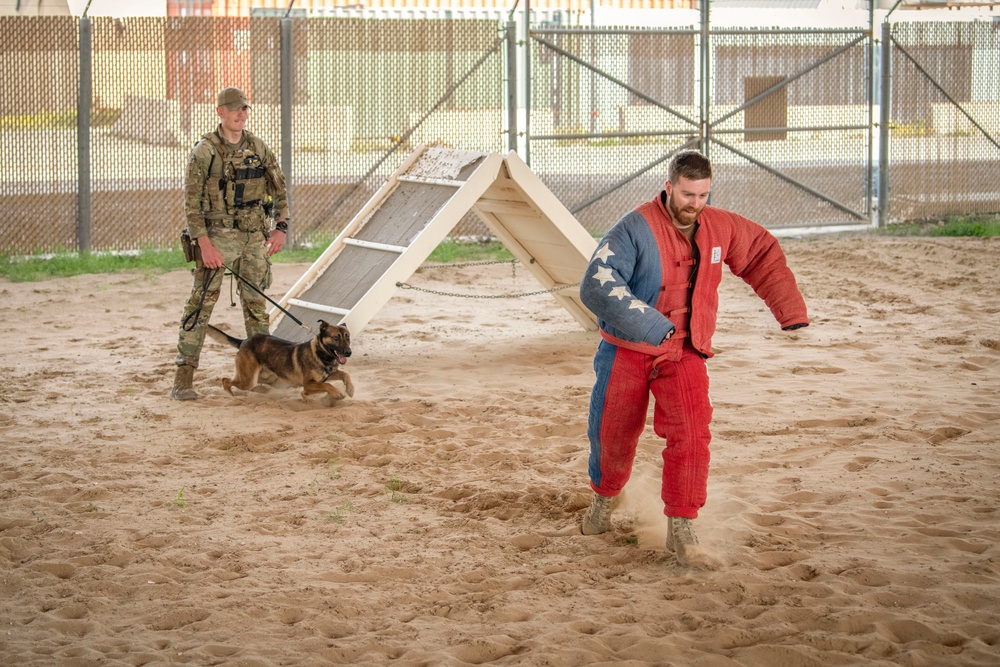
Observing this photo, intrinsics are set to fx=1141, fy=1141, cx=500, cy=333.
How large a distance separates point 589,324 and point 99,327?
439 cm

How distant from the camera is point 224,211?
26.0 feet

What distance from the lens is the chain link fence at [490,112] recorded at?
13.0 m

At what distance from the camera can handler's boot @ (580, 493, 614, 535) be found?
17.7 feet

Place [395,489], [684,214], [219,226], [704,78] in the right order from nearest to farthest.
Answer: [684,214] < [395,489] < [219,226] < [704,78]

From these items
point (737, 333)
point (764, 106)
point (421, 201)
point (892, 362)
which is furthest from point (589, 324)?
point (764, 106)

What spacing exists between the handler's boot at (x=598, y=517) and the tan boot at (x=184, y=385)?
363 centimetres

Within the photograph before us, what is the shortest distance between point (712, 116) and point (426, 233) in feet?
25.2

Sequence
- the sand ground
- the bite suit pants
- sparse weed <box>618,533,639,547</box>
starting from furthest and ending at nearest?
sparse weed <box>618,533,639,547</box> < the bite suit pants < the sand ground

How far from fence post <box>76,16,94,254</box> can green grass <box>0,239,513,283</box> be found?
1.81 ft

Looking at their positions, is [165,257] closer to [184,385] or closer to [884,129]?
[184,385]

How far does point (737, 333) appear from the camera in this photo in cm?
991

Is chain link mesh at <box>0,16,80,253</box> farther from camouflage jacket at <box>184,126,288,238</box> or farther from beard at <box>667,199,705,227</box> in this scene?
beard at <box>667,199,705,227</box>

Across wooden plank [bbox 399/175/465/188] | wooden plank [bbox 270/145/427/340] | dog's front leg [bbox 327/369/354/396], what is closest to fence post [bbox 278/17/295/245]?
wooden plank [bbox 270/145/427/340]

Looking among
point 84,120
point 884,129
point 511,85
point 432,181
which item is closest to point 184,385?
point 432,181
